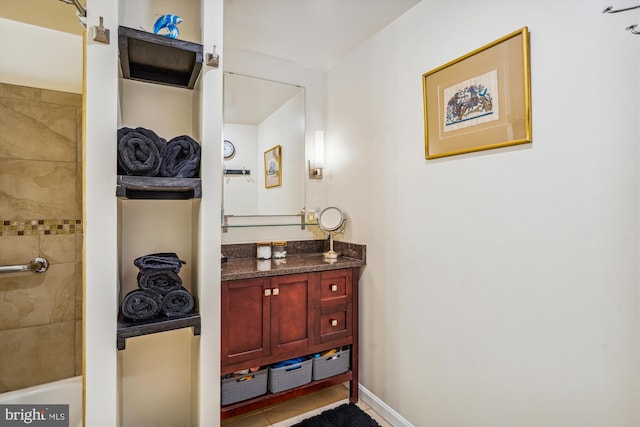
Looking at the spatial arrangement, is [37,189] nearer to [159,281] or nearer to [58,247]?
[58,247]

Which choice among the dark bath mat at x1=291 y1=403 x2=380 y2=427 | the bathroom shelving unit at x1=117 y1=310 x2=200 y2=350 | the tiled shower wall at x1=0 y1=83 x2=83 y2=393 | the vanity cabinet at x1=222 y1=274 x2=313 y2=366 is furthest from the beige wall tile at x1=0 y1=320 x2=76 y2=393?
the dark bath mat at x1=291 y1=403 x2=380 y2=427

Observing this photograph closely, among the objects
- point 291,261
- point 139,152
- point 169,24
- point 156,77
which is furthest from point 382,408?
point 169,24

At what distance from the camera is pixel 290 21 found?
1965 millimetres

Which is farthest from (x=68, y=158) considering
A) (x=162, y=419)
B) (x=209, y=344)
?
(x=162, y=419)

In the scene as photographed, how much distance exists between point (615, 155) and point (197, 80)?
1703 millimetres

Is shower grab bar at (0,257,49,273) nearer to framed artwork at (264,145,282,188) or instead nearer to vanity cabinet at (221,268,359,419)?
vanity cabinet at (221,268,359,419)

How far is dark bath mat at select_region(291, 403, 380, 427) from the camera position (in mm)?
1911

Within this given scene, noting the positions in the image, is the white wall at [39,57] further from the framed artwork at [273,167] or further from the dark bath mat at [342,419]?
the dark bath mat at [342,419]

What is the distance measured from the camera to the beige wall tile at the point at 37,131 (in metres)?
1.74

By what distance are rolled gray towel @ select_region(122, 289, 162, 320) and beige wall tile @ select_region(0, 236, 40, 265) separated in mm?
970

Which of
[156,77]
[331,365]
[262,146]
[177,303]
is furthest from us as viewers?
[262,146]

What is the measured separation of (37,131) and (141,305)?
130 cm

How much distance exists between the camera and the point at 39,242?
1827 mm

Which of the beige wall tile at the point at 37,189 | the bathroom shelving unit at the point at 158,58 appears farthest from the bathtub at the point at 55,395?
the bathroom shelving unit at the point at 158,58
